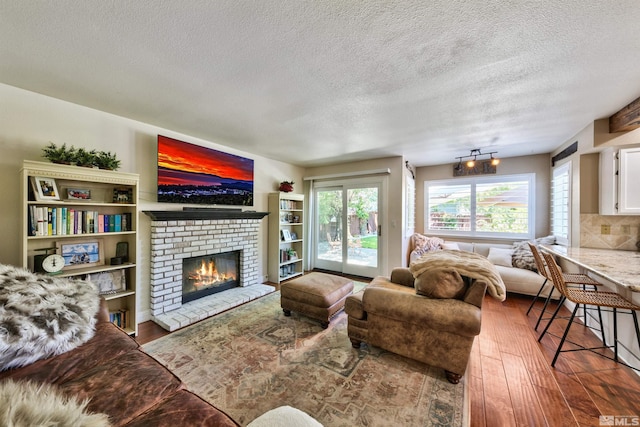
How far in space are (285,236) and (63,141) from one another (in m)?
3.05

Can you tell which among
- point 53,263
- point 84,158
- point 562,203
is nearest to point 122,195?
point 84,158

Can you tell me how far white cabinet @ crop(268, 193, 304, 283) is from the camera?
13.7 feet

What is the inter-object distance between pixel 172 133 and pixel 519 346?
462 centimetres

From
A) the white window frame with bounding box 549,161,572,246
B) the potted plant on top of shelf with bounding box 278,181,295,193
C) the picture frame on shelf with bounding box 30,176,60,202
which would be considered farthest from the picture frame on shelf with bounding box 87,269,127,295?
the white window frame with bounding box 549,161,572,246

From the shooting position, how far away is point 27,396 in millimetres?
769

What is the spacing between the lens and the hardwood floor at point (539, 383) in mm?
1483

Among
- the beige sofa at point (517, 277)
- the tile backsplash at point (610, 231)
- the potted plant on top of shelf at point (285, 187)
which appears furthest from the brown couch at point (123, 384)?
the tile backsplash at point (610, 231)

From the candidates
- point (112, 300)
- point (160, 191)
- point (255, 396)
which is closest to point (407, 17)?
point (255, 396)

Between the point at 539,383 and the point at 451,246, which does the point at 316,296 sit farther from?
the point at 451,246

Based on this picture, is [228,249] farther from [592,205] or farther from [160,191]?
[592,205]

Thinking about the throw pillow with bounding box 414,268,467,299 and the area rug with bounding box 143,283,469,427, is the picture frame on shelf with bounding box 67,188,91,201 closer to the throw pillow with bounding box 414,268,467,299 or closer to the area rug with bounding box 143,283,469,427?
the area rug with bounding box 143,283,469,427

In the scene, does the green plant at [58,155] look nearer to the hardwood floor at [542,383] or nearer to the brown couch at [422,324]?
the brown couch at [422,324]

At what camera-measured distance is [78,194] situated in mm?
2135

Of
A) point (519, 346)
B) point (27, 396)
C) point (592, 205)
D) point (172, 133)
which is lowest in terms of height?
point (519, 346)
